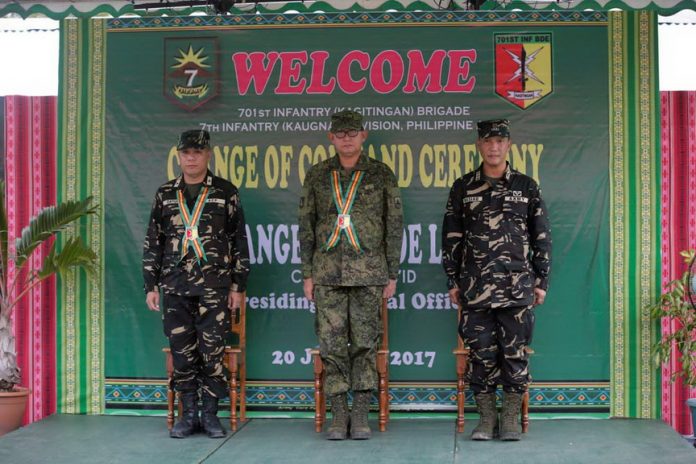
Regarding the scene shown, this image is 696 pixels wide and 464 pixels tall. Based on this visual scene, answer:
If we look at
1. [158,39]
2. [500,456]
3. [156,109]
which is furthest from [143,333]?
[500,456]

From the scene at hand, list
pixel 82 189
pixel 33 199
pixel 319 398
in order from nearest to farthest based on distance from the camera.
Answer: pixel 319 398
pixel 82 189
pixel 33 199

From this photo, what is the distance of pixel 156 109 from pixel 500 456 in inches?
127

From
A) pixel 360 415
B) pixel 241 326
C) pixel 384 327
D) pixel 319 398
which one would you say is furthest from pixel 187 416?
pixel 384 327

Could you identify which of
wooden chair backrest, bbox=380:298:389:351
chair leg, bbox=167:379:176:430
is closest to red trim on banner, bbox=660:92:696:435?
wooden chair backrest, bbox=380:298:389:351

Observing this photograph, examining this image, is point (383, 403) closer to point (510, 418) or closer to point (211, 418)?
point (510, 418)

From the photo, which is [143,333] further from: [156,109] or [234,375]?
[156,109]

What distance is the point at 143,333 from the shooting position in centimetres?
651

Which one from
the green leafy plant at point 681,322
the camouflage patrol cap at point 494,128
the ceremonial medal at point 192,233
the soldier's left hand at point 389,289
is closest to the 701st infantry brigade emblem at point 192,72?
the ceremonial medal at point 192,233

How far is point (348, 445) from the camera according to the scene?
5562 millimetres

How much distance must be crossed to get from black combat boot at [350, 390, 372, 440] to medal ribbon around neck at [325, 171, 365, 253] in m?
0.86

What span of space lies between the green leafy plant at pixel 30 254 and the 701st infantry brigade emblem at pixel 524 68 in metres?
2.85

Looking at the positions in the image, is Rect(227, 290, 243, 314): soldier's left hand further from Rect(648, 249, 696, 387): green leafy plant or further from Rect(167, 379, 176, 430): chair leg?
Rect(648, 249, 696, 387): green leafy plant

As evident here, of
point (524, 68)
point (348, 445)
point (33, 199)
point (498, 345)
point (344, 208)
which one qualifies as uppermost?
point (524, 68)

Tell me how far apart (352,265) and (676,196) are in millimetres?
2281
